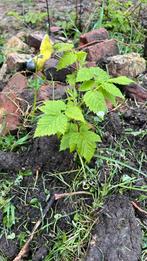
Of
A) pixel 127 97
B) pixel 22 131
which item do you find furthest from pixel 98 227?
pixel 127 97

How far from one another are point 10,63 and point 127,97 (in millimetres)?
846

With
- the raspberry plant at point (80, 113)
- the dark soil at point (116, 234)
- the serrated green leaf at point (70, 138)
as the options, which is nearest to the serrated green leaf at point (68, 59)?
the raspberry plant at point (80, 113)

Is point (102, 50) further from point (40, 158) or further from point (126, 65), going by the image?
point (40, 158)

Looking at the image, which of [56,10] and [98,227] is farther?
[56,10]

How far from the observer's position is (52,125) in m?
2.19

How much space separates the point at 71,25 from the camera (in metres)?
3.79

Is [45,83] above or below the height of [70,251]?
above

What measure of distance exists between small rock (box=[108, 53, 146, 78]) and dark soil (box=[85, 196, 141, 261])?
3.19 ft

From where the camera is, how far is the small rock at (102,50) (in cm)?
312

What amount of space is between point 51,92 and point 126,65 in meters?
0.52

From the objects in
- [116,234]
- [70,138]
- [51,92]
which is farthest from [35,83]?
[116,234]

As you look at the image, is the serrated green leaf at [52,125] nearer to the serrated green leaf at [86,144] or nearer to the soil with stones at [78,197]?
the serrated green leaf at [86,144]

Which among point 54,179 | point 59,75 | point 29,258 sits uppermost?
point 59,75

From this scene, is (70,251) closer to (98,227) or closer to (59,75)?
(98,227)
